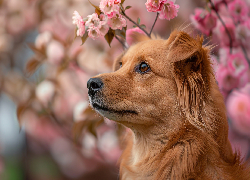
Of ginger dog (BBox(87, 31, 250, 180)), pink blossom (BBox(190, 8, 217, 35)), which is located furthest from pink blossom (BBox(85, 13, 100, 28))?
pink blossom (BBox(190, 8, 217, 35))

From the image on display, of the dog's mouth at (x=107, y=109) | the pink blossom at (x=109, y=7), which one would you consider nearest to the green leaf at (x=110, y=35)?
the pink blossom at (x=109, y=7)

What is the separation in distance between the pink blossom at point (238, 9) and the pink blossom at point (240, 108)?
0.49 meters

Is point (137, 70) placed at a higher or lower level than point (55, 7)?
lower

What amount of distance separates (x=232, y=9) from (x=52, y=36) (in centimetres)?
128

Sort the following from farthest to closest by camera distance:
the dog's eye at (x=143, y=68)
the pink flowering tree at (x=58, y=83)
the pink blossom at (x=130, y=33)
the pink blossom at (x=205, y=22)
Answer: the pink flowering tree at (x=58, y=83)
the pink blossom at (x=205, y=22)
the pink blossom at (x=130, y=33)
the dog's eye at (x=143, y=68)

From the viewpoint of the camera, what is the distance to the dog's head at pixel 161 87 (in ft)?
3.50

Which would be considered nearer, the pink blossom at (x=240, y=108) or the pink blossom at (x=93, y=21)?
the pink blossom at (x=93, y=21)

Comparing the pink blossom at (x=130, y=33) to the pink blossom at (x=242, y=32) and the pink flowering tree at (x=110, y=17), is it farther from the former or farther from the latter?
the pink blossom at (x=242, y=32)

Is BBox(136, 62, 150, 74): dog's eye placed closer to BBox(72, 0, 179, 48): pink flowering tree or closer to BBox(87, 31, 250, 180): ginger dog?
BBox(87, 31, 250, 180): ginger dog

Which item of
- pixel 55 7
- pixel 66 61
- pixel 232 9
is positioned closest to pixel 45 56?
pixel 66 61

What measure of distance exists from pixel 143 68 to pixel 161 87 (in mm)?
113

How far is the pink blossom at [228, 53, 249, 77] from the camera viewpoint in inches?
69.3

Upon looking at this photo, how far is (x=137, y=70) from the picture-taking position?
1.17 meters

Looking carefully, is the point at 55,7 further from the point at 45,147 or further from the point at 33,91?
the point at 45,147
